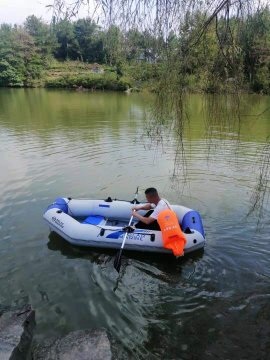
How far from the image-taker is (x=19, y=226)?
6.47 m

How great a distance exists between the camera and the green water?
3.79 metres

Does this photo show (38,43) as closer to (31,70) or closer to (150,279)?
(31,70)

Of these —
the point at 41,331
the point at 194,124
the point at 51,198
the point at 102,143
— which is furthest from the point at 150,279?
the point at 194,124

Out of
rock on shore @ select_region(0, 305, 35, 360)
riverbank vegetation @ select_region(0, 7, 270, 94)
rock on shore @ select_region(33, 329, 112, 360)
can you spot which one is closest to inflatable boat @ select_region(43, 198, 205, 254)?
rock on shore @ select_region(0, 305, 35, 360)

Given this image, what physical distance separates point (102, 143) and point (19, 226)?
259 inches

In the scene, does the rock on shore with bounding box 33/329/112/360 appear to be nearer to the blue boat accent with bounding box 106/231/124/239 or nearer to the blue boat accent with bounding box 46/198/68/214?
the blue boat accent with bounding box 106/231/124/239

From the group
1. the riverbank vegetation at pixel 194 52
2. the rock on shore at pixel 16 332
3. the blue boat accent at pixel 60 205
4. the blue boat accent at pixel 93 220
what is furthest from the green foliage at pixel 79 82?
the rock on shore at pixel 16 332

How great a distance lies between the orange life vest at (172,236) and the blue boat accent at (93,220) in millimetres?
1366

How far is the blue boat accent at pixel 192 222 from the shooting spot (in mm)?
5696

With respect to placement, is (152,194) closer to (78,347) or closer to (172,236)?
(172,236)

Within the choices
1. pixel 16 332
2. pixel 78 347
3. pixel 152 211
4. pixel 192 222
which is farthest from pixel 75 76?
pixel 78 347

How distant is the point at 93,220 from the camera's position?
20.8 feet

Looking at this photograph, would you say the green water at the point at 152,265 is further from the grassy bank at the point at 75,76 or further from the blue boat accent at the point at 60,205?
the grassy bank at the point at 75,76

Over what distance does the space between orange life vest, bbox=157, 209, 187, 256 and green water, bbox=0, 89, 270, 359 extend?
31 cm
